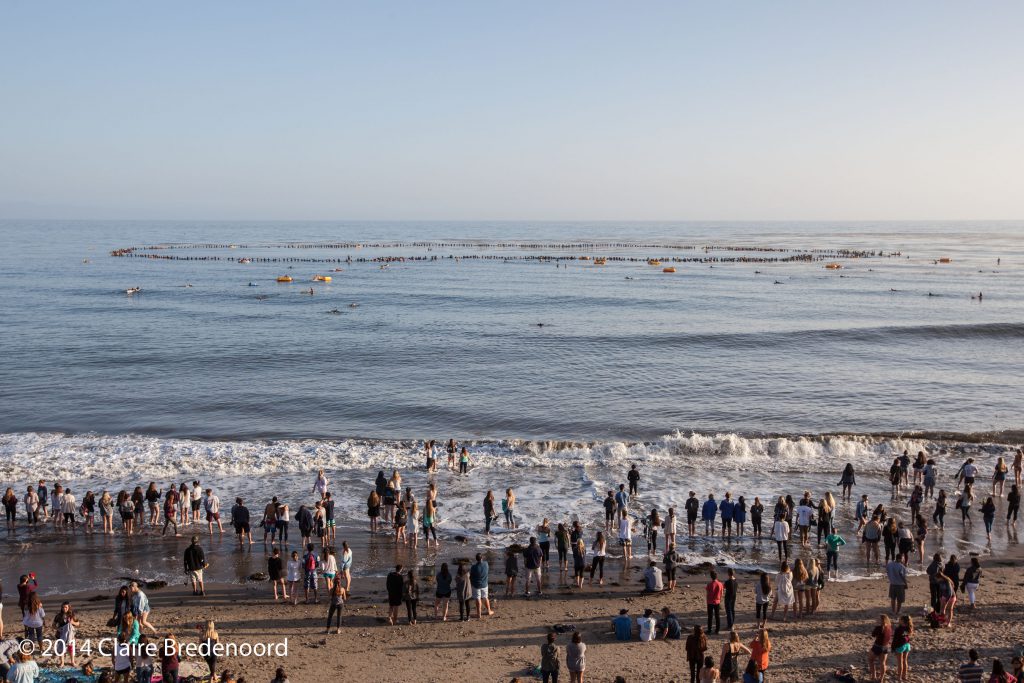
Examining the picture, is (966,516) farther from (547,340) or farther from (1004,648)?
(547,340)

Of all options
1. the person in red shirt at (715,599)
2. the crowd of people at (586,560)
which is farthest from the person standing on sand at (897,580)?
the person in red shirt at (715,599)

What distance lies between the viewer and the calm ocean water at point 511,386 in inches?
1083

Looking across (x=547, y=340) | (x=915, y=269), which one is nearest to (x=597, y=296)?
(x=547, y=340)

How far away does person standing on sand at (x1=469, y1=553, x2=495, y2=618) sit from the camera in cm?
1571

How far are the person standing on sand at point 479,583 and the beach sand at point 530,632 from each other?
0.38m

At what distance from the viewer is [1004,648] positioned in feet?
47.1

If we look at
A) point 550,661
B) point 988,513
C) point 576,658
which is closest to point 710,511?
point 988,513

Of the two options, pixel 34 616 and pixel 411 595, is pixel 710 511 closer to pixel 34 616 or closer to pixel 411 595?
pixel 411 595

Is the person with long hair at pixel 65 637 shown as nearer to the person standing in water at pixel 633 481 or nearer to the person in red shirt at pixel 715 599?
the person in red shirt at pixel 715 599

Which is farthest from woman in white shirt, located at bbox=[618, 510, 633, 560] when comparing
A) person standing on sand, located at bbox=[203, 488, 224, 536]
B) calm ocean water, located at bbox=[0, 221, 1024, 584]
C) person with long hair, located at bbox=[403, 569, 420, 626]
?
person standing on sand, located at bbox=[203, 488, 224, 536]

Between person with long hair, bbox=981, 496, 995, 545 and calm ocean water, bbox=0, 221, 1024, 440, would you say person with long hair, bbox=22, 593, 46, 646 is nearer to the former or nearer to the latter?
calm ocean water, bbox=0, 221, 1024, 440

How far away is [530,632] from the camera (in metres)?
15.2

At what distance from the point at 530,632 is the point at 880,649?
21.0 ft

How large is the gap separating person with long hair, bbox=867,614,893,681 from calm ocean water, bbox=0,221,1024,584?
20.0 feet
